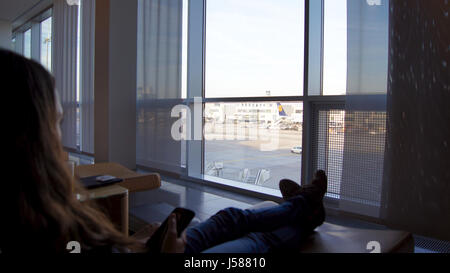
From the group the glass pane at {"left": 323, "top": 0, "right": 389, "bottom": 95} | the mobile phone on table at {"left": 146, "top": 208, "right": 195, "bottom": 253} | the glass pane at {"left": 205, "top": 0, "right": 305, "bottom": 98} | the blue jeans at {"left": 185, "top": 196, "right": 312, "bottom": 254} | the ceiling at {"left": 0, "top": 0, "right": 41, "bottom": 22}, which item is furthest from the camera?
the ceiling at {"left": 0, "top": 0, "right": 41, "bottom": 22}

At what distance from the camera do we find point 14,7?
301 inches

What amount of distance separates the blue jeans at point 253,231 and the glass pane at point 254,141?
1.70 m

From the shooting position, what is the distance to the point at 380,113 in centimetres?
246

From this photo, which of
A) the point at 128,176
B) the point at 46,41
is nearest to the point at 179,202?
the point at 128,176

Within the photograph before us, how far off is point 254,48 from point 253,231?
2.56 meters

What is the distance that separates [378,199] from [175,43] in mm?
3073

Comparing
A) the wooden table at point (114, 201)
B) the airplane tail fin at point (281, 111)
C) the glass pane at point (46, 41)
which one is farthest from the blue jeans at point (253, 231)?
the glass pane at point (46, 41)

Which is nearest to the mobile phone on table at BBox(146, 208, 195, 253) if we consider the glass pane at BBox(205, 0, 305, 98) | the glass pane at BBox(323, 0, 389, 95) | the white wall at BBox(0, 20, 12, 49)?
the glass pane at BBox(323, 0, 389, 95)

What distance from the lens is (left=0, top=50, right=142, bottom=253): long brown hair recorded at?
2.40ft

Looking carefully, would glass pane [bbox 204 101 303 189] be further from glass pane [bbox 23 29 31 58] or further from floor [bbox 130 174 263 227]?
glass pane [bbox 23 29 31 58]

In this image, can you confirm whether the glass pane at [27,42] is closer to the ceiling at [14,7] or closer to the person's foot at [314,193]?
the ceiling at [14,7]

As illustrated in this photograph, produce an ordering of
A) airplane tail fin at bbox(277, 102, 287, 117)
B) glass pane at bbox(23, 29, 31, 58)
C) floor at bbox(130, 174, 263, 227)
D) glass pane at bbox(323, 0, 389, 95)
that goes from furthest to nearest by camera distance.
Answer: glass pane at bbox(23, 29, 31, 58)
airplane tail fin at bbox(277, 102, 287, 117)
floor at bbox(130, 174, 263, 227)
glass pane at bbox(323, 0, 389, 95)

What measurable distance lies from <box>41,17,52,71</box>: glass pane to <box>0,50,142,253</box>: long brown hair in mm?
7964

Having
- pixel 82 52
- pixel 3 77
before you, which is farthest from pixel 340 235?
pixel 82 52
